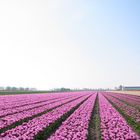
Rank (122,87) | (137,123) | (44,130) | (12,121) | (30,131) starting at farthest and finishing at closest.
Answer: (122,87) → (137,123) → (12,121) → (44,130) → (30,131)

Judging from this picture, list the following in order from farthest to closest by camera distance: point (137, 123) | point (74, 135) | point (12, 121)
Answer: point (137, 123) < point (12, 121) < point (74, 135)

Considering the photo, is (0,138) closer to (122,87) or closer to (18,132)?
(18,132)

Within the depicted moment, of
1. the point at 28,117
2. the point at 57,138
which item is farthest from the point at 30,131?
the point at 28,117

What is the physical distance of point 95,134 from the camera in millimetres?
13062

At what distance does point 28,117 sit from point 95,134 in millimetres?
5618

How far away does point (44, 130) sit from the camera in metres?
12.9

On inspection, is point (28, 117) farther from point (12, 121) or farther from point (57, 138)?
point (57, 138)

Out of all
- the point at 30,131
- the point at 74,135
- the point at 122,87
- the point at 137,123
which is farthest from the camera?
the point at 122,87

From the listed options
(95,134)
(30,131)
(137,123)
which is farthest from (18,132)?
(137,123)

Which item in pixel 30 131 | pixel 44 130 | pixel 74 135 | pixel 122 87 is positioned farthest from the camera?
pixel 122 87

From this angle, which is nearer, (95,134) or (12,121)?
(95,134)

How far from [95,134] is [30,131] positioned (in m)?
3.04

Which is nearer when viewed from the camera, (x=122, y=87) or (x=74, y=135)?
(x=74, y=135)

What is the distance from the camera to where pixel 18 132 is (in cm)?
1157
